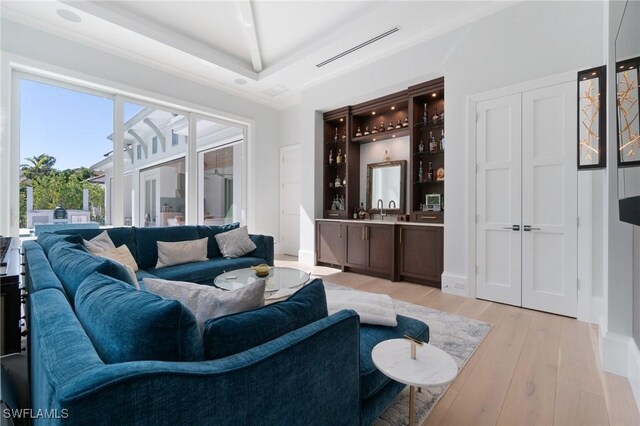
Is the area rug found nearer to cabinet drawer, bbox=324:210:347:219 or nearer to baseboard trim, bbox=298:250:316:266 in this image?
cabinet drawer, bbox=324:210:347:219

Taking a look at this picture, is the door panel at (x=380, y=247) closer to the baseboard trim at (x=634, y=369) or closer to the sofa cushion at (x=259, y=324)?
the baseboard trim at (x=634, y=369)

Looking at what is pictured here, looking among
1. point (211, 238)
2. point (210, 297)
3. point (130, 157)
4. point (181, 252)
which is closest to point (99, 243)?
point (181, 252)

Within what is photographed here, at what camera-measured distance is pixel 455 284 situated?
3.61 metres

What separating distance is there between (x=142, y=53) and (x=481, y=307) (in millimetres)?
5520

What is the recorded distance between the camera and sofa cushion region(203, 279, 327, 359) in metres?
0.84

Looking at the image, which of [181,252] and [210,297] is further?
[181,252]

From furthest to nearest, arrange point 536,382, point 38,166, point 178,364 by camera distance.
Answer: point 38,166 → point 536,382 → point 178,364

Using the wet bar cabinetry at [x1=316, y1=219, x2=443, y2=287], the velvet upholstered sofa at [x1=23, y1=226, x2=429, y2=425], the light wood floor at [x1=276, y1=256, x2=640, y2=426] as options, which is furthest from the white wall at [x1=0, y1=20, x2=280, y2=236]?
the light wood floor at [x1=276, y1=256, x2=640, y2=426]

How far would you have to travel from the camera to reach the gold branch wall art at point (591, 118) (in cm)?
209

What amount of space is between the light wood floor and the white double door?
42cm

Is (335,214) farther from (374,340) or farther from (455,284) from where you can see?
(374,340)

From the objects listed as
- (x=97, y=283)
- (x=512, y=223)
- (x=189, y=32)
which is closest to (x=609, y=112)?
(x=512, y=223)

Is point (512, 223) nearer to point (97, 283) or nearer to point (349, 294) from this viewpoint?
point (349, 294)

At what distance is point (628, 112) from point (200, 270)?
3.68 metres
